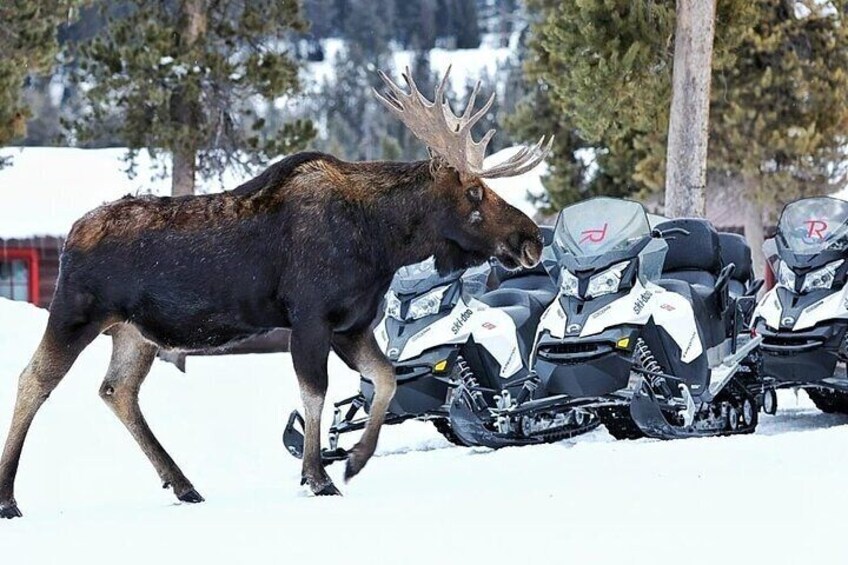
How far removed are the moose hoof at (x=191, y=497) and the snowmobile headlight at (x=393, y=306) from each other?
3724 millimetres

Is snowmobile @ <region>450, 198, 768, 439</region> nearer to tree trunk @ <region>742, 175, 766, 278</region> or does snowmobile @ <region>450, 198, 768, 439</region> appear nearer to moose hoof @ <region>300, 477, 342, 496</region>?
moose hoof @ <region>300, 477, 342, 496</region>

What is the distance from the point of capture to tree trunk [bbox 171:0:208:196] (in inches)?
768

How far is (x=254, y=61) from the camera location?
19.8 meters

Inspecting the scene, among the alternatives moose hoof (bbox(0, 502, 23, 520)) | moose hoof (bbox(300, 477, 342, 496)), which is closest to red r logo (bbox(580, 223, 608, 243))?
moose hoof (bbox(300, 477, 342, 496))

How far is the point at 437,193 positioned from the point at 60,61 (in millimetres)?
11983

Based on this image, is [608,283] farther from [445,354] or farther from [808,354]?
[808,354]

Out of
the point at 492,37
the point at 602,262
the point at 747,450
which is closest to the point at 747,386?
the point at 602,262

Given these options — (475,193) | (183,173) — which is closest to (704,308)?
(475,193)

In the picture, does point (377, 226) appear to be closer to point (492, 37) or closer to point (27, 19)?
point (27, 19)

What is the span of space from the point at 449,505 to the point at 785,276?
6.72 meters

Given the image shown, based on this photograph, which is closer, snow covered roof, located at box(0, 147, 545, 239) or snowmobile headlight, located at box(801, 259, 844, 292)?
snowmobile headlight, located at box(801, 259, 844, 292)

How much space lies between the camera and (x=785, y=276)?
13.2 meters

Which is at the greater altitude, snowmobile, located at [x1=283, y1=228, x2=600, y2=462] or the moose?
the moose

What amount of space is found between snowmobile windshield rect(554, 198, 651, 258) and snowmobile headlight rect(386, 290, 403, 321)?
136cm
